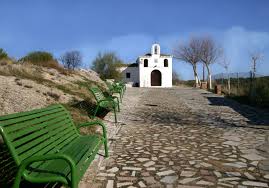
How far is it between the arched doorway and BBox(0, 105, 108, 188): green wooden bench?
48.9 meters

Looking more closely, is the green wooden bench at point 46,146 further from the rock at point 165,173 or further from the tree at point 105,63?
the tree at point 105,63

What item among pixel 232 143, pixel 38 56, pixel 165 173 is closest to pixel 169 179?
pixel 165 173

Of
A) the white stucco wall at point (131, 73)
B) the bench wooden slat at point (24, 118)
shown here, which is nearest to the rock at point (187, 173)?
the bench wooden slat at point (24, 118)

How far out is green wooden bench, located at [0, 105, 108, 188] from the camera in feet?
10.0

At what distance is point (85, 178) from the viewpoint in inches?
173

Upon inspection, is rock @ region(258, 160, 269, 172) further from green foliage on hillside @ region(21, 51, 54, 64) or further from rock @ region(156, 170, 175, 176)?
green foliage on hillside @ region(21, 51, 54, 64)

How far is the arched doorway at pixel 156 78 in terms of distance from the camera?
5388 cm

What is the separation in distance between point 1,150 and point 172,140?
3352 millimetres

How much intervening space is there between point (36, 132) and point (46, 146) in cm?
27

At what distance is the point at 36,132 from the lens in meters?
3.84

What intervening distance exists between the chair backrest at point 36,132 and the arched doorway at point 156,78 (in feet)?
160

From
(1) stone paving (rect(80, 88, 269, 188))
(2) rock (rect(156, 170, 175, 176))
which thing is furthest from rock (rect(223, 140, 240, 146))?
(2) rock (rect(156, 170, 175, 176))

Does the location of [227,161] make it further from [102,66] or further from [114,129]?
[102,66]

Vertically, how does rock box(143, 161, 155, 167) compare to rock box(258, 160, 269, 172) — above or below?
above
